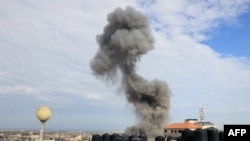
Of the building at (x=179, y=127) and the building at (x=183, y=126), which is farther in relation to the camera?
the building at (x=183, y=126)

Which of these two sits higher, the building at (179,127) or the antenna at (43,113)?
the antenna at (43,113)

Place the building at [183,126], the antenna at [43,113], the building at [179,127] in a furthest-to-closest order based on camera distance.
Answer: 1. the building at [183,126]
2. the building at [179,127]
3. the antenna at [43,113]

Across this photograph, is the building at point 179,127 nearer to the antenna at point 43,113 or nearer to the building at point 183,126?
the building at point 183,126

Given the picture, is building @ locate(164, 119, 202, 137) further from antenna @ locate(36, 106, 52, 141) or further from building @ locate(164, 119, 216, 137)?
antenna @ locate(36, 106, 52, 141)

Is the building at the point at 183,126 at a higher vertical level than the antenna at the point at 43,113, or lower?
lower

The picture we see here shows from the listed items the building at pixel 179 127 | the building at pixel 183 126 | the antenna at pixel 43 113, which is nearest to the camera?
the antenna at pixel 43 113

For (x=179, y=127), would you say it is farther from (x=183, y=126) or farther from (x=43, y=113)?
(x=43, y=113)

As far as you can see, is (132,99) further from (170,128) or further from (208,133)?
(208,133)

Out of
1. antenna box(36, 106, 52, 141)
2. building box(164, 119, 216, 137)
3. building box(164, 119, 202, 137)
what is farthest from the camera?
building box(164, 119, 216, 137)

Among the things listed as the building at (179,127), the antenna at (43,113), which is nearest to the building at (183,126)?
the building at (179,127)

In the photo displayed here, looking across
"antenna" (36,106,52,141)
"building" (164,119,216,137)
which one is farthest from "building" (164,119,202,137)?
"antenna" (36,106,52,141)

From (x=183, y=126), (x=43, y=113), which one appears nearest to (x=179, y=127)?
(x=183, y=126)

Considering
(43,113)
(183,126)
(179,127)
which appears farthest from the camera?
(183,126)

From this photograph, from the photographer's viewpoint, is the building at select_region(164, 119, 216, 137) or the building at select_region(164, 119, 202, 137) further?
the building at select_region(164, 119, 216, 137)
